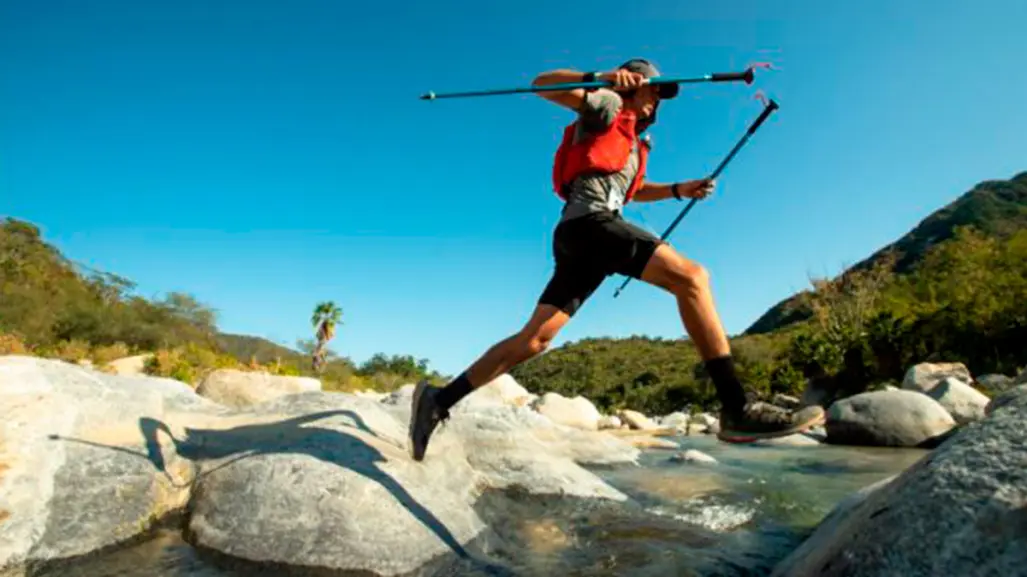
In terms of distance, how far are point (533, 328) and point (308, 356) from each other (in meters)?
35.4

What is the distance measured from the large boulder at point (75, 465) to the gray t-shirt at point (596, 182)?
281cm

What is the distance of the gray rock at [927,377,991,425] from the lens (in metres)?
10.7

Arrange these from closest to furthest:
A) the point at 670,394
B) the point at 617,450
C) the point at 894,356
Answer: the point at 617,450 < the point at 894,356 < the point at 670,394

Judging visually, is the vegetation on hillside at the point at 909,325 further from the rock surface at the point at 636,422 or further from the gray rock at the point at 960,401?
the gray rock at the point at 960,401

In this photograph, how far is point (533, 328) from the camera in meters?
3.66

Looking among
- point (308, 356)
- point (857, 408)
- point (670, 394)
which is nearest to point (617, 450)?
point (857, 408)

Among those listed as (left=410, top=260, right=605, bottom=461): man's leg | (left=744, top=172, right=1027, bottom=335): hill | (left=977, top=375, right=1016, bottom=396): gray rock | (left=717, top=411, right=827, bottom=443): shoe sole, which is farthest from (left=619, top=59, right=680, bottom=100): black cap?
(left=744, top=172, right=1027, bottom=335): hill

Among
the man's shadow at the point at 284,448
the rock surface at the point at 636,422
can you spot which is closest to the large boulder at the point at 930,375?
the rock surface at the point at 636,422

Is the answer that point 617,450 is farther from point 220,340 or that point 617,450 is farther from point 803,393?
point 220,340

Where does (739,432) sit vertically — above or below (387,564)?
above

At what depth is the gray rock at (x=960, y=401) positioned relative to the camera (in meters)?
10.7

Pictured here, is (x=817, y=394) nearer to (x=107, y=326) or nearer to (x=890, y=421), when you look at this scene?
(x=890, y=421)

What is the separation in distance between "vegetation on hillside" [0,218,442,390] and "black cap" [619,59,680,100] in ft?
43.9

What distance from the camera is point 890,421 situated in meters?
9.98
